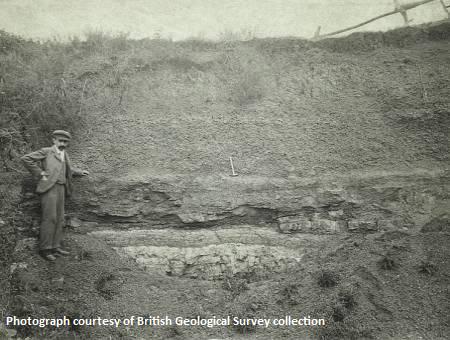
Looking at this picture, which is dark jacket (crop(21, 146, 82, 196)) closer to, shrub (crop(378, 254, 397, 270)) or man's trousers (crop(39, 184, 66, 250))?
man's trousers (crop(39, 184, 66, 250))

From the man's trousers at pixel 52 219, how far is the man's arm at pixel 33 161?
1.21ft

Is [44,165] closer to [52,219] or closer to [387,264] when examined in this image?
[52,219]

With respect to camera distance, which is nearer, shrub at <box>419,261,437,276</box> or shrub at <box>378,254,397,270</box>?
shrub at <box>419,261,437,276</box>

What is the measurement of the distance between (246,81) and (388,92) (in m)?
3.43

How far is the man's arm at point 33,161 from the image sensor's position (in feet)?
22.6

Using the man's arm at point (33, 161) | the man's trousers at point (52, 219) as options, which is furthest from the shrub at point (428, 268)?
the man's arm at point (33, 161)

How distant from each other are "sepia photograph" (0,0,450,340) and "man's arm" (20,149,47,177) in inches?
1.0

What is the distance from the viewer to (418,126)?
30.2 ft

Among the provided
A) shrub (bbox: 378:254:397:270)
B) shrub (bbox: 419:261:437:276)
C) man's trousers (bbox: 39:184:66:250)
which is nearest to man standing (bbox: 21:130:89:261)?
man's trousers (bbox: 39:184:66:250)

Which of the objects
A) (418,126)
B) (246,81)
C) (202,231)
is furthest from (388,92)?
(202,231)

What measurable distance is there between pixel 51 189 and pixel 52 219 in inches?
20.2

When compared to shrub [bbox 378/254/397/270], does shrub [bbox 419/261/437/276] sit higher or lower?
lower

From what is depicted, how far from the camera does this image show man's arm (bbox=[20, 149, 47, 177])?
22.6ft

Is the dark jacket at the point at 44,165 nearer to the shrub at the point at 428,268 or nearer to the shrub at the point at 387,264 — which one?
the shrub at the point at 387,264
